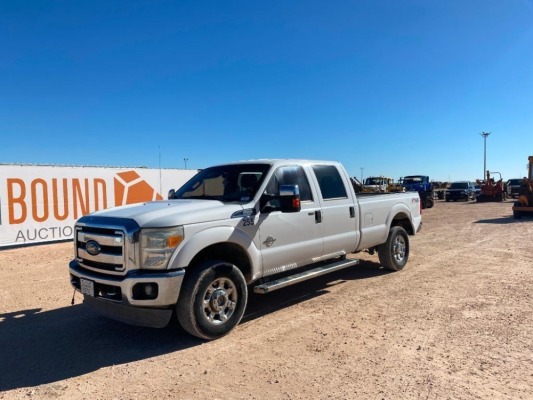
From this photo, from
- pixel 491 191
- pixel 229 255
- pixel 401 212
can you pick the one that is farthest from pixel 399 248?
pixel 491 191

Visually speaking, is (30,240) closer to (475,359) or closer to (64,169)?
(64,169)

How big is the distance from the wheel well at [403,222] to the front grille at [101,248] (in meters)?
5.54

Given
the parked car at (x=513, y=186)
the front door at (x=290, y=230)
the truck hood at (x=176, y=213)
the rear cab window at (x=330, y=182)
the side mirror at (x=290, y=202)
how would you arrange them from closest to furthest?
the truck hood at (x=176, y=213)
the side mirror at (x=290, y=202)
the front door at (x=290, y=230)
the rear cab window at (x=330, y=182)
the parked car at (x=513, y=186)

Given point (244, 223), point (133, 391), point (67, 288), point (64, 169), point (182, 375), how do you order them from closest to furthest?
point (133, 391) < point (182, 375) < point (244, 223) < point (67, 288) < point (64, 169)

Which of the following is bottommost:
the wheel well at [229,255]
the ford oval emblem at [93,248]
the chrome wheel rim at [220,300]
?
the chrome wheel rim at [220,300]

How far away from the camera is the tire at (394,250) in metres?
7.65

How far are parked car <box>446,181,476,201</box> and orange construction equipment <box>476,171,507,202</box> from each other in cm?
233

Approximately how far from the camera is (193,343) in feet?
14.9

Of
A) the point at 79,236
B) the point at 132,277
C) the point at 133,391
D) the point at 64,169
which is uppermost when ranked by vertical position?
the point at 64,169

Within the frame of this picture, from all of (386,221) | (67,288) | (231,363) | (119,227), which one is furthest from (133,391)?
(386,221)

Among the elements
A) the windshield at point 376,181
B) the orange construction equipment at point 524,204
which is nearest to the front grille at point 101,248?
the orange construction equipment at point 524,204

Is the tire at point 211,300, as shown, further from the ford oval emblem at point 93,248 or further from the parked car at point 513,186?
the parked car at point 513,186

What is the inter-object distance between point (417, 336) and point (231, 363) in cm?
207

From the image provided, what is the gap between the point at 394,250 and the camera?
7.79m
